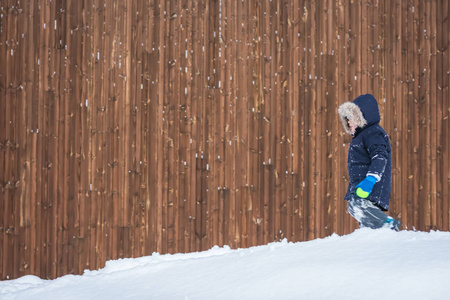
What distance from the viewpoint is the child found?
3.35 metres

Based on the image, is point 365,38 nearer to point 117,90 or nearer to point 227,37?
point 227,37

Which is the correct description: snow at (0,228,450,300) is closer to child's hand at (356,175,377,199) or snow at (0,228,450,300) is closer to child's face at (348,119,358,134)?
child's hand at (356,175,377,199)

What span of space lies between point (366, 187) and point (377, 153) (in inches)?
10.3

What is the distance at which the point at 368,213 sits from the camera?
339 cm

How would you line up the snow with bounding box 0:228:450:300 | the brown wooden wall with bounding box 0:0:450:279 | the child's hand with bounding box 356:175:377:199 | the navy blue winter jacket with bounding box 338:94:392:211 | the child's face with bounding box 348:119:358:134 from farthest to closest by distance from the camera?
the brown wooden wall with bounding box 0:0:450:279
the child's face with bounding box 348:119:358:134
the navy blue winter jacket with bounding box 338:94:392:211
the child's hand with bounding box 356:175:377:199
the snow with bounding box 0:228:450:300

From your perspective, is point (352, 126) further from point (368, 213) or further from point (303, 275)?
point (303, 275)

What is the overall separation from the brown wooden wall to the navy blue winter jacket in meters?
1.14

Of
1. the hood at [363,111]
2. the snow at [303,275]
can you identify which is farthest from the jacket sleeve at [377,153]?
the snow at [303,275]

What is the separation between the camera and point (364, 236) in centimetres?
317

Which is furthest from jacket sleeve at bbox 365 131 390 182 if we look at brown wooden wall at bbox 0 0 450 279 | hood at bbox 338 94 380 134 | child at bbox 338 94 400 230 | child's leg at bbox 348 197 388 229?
brown wooden wall at bbox 0 0 450 279

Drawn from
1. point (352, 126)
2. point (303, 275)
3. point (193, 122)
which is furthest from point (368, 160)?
point (193, 122)

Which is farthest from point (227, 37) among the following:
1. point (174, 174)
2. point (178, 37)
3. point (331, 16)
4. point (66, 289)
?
point (66, 289)

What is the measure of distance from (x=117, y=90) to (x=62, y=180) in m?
0.97

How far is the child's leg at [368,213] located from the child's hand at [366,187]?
0.20 m
